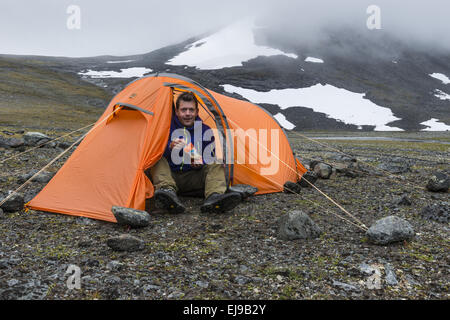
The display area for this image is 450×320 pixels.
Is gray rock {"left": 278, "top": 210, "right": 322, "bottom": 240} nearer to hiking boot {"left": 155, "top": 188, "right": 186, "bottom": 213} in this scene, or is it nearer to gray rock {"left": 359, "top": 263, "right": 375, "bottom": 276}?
gray rock {"left": 359, "top": 263, "right": 375, "bottom": 276}

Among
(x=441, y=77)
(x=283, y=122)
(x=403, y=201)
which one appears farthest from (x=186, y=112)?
(x=441, y=77)

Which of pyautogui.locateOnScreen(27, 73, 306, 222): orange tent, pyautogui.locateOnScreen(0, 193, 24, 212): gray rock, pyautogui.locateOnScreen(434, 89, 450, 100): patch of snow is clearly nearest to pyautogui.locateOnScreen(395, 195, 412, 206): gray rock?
pyautogui.locateOnScreen(27, 73, 306, 222): orange tent

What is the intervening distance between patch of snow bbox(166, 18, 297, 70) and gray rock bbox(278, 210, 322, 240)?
209ft

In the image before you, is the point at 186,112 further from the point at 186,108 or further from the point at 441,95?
the point at 441,95

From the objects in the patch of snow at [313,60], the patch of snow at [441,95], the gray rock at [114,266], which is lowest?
the gray rock at [114,266]

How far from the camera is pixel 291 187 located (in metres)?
7.74

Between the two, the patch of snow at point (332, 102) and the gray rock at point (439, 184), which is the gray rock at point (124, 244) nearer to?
the gray rock at point (439, 184)

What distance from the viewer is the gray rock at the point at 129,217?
5023mm

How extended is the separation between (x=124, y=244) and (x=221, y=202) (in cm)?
199

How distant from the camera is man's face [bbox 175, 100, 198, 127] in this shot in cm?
674

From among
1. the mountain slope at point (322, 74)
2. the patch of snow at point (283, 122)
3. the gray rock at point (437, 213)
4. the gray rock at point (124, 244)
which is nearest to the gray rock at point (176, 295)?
the gray rock at point (124, 244)

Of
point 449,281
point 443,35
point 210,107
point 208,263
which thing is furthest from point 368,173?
point 443,35

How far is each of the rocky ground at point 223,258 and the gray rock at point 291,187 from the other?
1.14 metres
